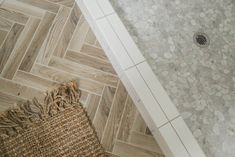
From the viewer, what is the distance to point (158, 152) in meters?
1.28

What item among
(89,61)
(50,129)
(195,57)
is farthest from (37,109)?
(195,57)

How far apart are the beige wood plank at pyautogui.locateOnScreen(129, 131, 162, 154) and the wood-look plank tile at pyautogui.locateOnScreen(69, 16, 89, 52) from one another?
532 millimetres

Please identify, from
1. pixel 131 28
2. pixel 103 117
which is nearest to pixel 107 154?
pixel 103 117

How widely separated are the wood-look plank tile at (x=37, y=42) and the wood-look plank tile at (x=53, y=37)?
0.02 m

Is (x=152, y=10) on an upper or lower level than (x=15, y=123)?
upper

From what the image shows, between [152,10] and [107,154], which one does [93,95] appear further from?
[152,10]

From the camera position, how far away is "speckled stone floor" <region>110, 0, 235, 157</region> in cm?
139

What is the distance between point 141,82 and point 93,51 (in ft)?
1.02

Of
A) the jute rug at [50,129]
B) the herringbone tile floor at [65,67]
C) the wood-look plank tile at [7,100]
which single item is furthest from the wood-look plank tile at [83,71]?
the wood-look plank tile at [7,100]

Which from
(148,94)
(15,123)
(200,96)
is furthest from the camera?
(200,96)

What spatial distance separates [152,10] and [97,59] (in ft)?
1.53

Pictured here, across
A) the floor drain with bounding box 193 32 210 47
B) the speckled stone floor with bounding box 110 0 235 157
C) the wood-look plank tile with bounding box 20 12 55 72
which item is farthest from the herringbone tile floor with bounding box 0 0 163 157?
the floor drain with bounding box 193 32 210 47

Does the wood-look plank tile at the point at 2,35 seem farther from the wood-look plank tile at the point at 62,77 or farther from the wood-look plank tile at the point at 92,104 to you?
the wood-look plank tile at the point at 92,104

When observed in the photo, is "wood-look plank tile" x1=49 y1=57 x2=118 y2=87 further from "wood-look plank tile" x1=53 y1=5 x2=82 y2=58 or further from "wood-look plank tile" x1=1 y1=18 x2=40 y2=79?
"wood-look plank tile" x1=1 y1=18 x2=40 y2=79
